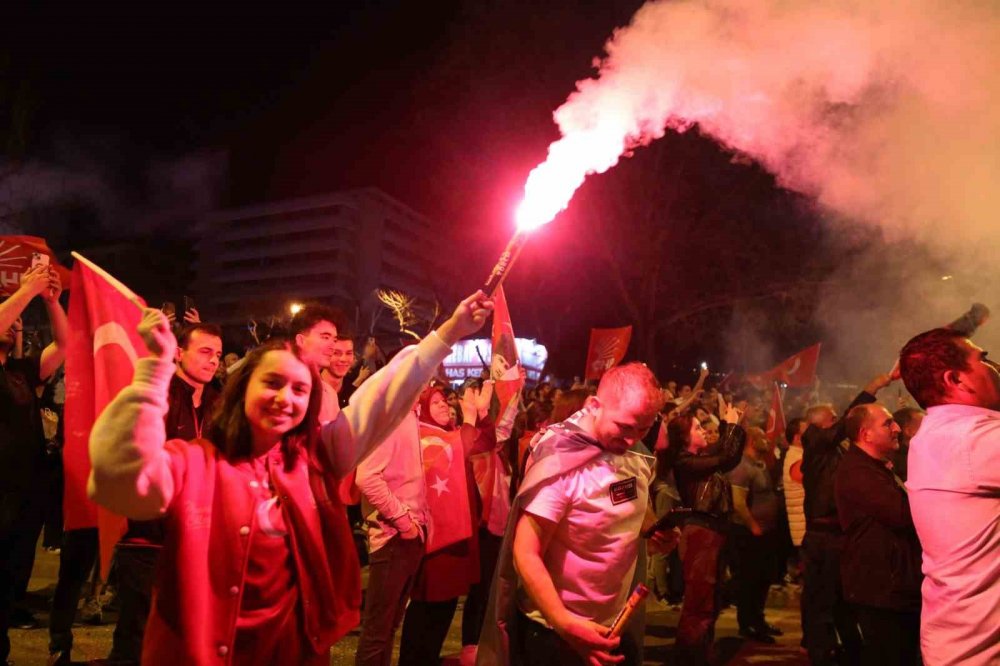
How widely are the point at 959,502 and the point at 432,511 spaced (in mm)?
3585

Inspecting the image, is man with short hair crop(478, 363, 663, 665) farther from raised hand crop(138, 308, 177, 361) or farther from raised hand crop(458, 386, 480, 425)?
raised hand crop(458, 386, 480, 425)

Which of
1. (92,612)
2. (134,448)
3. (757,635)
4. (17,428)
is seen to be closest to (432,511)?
(17,428)

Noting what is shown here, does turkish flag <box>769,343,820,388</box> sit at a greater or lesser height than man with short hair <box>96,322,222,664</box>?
greater

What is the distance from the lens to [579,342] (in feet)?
123

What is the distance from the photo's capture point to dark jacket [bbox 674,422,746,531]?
6434mm

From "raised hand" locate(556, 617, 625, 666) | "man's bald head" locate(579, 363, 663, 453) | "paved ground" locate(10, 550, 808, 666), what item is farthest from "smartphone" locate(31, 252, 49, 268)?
"raised hand" locate(556, 617, 625, 666)

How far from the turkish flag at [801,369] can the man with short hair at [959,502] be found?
1063 cm

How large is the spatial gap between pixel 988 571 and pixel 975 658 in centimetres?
38

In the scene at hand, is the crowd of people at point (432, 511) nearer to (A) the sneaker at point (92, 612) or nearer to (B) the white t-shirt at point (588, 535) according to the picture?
(B) the white t-shirt at point (588, 535)

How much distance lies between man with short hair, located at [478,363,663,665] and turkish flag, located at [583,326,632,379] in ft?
31.2

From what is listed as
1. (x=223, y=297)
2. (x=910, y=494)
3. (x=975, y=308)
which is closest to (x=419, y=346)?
(x=910, y=494)

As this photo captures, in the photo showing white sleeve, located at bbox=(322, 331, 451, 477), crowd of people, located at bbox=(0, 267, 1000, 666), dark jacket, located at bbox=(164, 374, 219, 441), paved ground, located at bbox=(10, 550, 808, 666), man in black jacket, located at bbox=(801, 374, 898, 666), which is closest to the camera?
crowd of people, located at bbox=(0, 267, 1000, 666)

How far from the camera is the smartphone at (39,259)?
461cm

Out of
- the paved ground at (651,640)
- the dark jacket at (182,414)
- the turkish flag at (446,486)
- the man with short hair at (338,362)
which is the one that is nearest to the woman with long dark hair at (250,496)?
the dark jacket at (182,414)
